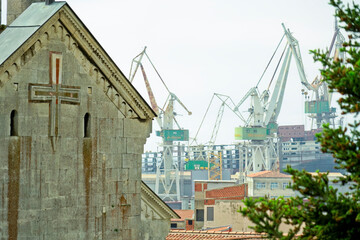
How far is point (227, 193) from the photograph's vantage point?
86375 millimetres

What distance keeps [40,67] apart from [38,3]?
1.85m

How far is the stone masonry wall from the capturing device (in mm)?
18297

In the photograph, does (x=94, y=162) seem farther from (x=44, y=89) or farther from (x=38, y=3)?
(x=38, y=3)

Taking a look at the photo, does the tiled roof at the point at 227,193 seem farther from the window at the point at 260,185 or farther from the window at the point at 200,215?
the window at the point at 260,185

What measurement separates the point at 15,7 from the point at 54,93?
3456 mm

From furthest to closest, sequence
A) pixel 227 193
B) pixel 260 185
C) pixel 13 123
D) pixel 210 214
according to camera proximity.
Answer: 1. pixel 260 185
2. pixel 227 193
3. pixel 210 214
4. pixel 13 123

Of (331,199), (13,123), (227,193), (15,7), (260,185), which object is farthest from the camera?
(260,185)

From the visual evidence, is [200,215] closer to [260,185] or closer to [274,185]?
[260,185]

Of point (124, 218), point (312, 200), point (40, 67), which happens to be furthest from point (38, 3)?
point (312, 200)

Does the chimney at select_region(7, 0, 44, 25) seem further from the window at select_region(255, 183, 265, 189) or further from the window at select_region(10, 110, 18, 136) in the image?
the window at select_region(255, 183, 265, 189)

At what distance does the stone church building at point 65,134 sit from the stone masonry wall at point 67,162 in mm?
20

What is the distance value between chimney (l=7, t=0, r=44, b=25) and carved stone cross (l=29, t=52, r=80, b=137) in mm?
2769

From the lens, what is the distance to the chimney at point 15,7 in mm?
21391

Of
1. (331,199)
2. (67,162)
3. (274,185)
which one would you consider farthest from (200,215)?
(331,199)
